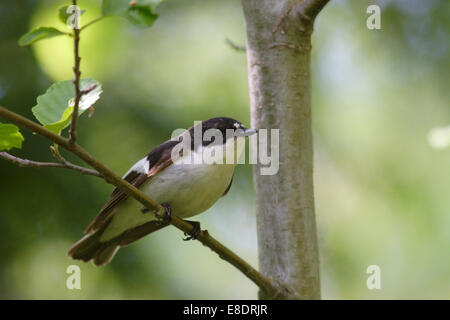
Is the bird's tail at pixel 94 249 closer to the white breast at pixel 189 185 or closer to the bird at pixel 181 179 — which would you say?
the bird at pixel 181 179

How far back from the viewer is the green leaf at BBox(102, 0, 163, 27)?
5.20ft

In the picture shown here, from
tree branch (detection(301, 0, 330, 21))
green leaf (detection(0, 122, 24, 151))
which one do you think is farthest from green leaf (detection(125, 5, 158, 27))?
tree branch (detection(301, 0, 330, 21))

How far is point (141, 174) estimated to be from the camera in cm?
318

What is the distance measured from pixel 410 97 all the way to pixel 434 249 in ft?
4.03

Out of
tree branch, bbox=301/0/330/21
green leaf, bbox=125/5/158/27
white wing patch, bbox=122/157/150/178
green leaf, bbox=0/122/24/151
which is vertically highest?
tree branch, bbox=301/0/330/21

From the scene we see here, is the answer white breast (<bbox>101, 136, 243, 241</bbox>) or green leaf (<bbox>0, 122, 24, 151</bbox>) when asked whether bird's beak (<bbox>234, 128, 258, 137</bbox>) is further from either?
green leaf (<bbox>0, 122, 24, 151</bbox>)

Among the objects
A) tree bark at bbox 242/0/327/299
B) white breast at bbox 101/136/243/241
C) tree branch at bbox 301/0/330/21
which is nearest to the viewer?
tree branch at bbox 301/0/330/21

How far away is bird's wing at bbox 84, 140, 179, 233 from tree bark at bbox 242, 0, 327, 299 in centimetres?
64

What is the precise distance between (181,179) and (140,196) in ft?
3.18

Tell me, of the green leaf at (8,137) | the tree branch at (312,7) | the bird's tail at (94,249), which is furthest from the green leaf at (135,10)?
the bird's tail at (94,249)

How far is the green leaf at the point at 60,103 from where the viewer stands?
1889mm

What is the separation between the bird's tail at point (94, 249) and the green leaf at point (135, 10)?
204 centimetres

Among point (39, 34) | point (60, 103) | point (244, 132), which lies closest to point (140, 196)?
point (60, 103)

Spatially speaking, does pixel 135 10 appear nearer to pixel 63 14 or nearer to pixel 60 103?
pixel 63 14
